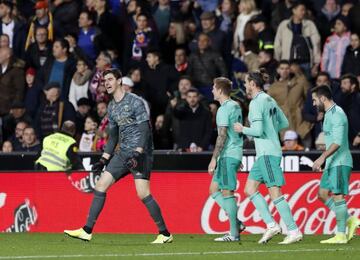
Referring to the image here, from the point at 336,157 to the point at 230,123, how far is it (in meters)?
1.40

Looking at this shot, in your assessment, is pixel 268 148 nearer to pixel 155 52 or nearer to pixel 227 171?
pixel 227 171

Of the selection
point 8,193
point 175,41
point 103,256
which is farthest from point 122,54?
point 103,256

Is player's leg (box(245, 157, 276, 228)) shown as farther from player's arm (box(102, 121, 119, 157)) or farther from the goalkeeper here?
player's arm (box(102, 121, 119, 157))

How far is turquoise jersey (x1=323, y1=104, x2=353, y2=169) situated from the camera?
15.3 m

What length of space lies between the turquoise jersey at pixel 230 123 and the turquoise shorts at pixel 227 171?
2.7 inches

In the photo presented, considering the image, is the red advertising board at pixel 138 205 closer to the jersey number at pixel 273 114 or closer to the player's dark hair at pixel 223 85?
the player's dark hair at pixel 223 85

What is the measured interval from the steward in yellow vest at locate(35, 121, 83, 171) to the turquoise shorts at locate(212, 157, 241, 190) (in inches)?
158

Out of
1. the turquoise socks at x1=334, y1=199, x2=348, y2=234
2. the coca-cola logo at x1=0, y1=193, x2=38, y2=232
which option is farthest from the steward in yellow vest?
the turquoise socks at x1=334, y1=199, x2=348, y2=234

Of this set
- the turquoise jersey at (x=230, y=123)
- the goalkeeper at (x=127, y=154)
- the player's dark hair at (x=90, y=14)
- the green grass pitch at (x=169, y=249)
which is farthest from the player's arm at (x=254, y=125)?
the player's dark hair at (x=90, y=14)

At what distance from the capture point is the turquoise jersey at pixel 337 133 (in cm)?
1528

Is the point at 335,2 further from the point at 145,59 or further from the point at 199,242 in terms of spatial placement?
the point at 199,242

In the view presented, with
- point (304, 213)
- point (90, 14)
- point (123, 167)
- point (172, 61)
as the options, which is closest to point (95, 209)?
point (123, 167)

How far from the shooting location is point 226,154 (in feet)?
53.0

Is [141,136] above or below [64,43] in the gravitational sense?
below
